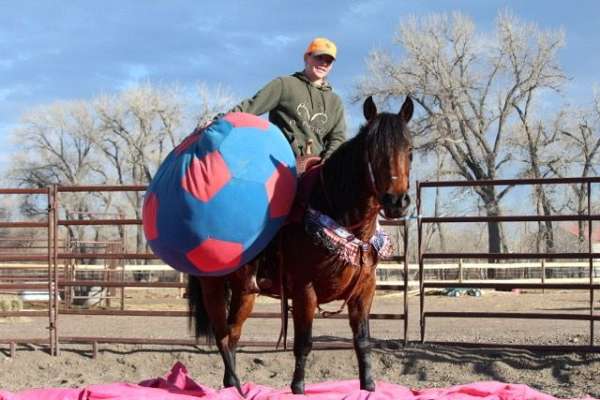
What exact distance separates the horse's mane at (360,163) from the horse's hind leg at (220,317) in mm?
1165

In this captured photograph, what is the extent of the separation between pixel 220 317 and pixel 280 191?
1.29 meters

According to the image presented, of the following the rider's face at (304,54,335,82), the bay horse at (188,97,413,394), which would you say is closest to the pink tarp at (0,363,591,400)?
the bay horse at (188,97,413,394)

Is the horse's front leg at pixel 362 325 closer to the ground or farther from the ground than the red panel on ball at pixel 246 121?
closer to the ground

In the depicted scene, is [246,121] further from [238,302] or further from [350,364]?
[350,364]

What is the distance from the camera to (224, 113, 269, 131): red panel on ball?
425cm

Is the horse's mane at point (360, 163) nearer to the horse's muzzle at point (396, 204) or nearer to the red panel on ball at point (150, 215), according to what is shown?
the horse's muzzle at point (396, 204)

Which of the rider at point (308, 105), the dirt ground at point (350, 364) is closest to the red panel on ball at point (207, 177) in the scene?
the rider at point (308, 105)

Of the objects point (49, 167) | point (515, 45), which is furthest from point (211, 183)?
point (49, 167)

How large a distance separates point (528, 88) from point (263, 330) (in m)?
24.9

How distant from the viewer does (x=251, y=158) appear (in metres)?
4.11

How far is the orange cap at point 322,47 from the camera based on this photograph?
15.6ft

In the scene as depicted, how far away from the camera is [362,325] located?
4.49 meters

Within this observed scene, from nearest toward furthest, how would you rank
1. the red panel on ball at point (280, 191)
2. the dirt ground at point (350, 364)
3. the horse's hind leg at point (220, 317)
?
the red panel on ball at point (280, 191)
the horse's hind leg at point (220, 317)
the dirt ground at point (350, 364)

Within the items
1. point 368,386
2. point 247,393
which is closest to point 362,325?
point 368,386
